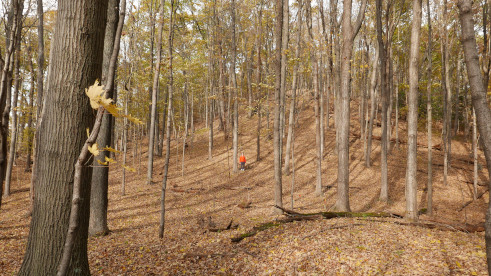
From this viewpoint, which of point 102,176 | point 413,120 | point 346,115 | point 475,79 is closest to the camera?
point 475,79

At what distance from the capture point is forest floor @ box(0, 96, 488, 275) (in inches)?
188

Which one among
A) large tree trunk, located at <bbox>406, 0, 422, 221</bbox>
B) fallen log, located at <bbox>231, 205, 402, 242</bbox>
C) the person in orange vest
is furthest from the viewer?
the person in orange vest

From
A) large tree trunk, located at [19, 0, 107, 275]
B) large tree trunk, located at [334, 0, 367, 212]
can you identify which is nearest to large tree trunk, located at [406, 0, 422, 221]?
large tree trunk, located at [334, 0, 367, 212]

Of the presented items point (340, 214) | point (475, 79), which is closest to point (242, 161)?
point (340, 214)

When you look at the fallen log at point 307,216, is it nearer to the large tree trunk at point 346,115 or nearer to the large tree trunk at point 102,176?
the large tree trunk at point 346,115

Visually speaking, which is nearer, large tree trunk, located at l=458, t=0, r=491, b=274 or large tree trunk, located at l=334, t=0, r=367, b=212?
large tree trunk, located at l=458, t=0, r=491, b=274

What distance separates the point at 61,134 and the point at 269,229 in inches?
218

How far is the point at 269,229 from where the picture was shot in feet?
22.6

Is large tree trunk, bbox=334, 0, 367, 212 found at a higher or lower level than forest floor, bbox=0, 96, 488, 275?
higher

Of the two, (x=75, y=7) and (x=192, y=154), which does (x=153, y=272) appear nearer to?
(x=75, y=7)

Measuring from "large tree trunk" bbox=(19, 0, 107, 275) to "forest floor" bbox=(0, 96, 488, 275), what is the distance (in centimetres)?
268

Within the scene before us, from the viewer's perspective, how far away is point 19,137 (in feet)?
67.5

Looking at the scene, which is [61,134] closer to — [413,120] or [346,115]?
[346,115]

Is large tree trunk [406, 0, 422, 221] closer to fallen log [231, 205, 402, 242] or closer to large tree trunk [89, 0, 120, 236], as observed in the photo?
fallen log [231, 205, 402, 242]
